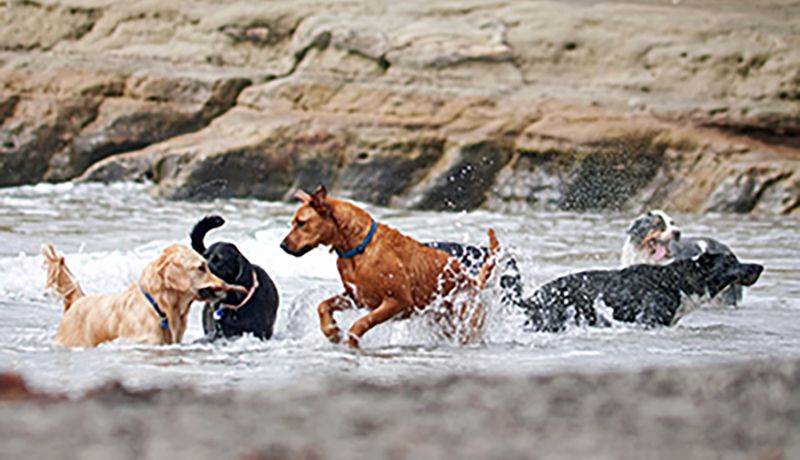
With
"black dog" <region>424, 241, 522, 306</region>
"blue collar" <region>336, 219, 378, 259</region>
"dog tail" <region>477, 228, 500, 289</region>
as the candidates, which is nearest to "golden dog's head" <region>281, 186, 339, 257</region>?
"blue collar" <region>336, 219, 378, 259</region>

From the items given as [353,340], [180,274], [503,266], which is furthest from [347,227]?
[503,266]

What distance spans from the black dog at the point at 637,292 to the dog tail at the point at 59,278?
290 cm

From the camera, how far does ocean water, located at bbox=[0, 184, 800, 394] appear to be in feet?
23.0

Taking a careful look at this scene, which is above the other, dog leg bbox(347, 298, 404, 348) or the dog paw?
dog leg bbox(347, 298, 404, 348)

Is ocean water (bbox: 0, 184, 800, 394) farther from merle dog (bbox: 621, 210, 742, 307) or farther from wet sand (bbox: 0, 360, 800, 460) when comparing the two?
wet sand (bbox: 0, 360, 800, 460)

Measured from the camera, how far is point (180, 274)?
741 centimetres

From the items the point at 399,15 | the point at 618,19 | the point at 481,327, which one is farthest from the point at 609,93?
the point at 481,327

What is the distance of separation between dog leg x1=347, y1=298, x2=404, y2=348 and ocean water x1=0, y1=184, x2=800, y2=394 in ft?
0.40

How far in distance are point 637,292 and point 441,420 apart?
530 centimetres

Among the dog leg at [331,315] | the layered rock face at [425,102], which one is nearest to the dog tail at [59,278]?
the dog leg at [331,315]

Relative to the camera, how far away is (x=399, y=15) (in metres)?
21.6

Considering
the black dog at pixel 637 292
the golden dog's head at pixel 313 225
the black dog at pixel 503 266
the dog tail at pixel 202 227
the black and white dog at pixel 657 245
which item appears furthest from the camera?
the black and white dog at pixel 657 245

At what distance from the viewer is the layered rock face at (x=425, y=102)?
61.3ft

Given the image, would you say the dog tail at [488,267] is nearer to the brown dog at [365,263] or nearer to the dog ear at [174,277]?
the brown dog at [365,263]
